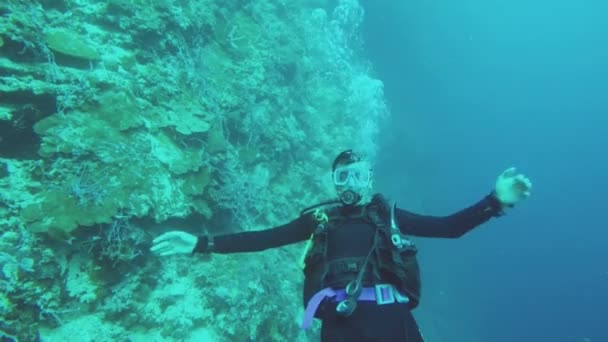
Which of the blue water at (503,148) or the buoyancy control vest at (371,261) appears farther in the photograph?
the blue water at (503,148)

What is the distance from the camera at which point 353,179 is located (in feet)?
9.43

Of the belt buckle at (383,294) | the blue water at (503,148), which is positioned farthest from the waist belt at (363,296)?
the blue water at (503,148)

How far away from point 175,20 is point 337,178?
18.1 ft

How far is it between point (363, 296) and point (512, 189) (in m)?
1.54

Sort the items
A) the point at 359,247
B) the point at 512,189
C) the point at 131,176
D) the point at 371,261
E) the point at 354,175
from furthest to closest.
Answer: the point at 131,176 < the point at 354,175 < the point at 512,189 < the point at 359,247 < the point at 371,261

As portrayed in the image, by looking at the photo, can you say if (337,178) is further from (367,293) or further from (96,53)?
(96,53)

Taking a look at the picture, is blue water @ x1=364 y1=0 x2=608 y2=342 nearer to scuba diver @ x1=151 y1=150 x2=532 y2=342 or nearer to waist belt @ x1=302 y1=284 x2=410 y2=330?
scuba diver @ x1=151 y1=150 x2=532 y2=342

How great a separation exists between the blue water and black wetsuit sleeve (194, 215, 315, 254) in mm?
20310

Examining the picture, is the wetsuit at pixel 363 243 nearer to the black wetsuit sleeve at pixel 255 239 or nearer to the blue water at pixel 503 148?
the black wetsuit sleeve at pixel 255 239

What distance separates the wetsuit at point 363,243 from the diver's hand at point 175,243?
0.22ft

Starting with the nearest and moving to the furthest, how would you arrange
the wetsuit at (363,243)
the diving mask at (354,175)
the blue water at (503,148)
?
the wetsuit at (363,243) < the diving mask at (354,175) < the blue water at (503,148)

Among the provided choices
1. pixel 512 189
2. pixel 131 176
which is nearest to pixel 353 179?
pixel 512 189

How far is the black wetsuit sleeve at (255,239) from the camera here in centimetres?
288

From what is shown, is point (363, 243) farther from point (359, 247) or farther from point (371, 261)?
point (371, 261)
